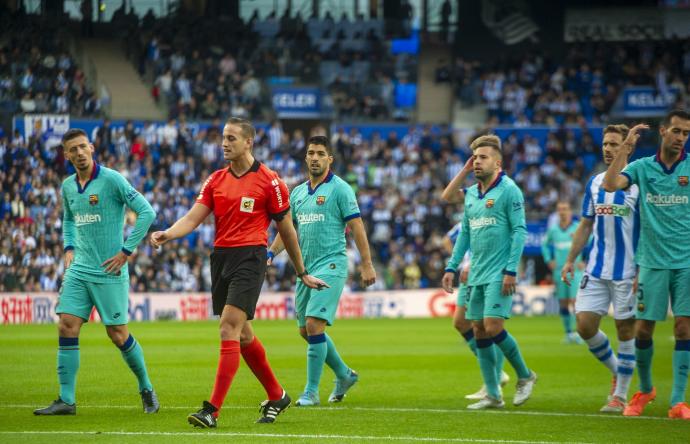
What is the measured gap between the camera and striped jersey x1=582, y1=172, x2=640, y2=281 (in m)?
12.0

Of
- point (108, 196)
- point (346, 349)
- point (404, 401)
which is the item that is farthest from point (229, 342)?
point (346, 349)

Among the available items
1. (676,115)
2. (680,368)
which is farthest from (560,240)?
(676,115)

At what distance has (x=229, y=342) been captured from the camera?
32.3 ft

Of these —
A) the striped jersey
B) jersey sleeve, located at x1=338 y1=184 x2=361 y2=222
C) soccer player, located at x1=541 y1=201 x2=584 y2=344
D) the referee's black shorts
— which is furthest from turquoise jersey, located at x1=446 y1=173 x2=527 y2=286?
soccer player, located at x1=541 y1=201 x2=584 y2=344

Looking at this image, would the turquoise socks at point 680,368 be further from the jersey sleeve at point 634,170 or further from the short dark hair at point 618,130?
the short dark hair at point 618,130

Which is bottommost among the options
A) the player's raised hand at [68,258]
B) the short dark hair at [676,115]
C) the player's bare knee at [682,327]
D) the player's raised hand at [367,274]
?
the player's bare knee at [682,327]

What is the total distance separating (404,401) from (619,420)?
260cm

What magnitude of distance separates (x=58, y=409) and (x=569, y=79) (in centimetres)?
3686

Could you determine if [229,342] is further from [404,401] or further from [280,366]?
[280,366]

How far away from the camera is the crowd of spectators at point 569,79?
1729 inches

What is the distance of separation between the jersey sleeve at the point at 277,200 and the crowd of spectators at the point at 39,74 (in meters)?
26.5

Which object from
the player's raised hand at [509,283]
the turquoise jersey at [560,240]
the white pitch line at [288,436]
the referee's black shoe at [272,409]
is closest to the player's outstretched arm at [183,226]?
the white pitch line at [288,436]

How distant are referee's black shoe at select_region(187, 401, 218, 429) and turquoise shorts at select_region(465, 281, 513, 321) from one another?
3.52 metres

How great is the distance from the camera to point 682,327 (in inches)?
444
